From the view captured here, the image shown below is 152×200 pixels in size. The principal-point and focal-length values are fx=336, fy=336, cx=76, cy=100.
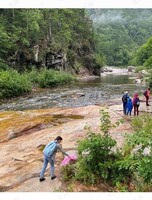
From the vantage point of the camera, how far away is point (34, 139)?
14.7m

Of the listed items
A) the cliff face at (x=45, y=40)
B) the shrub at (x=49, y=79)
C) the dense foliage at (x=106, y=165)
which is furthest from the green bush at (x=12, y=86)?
the dense foliage at (x=106, y=165)

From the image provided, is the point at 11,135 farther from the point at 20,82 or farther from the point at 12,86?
the point at 20,82

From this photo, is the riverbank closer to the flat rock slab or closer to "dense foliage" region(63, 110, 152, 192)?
the flat rock slab

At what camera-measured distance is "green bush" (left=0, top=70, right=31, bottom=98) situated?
112 ft

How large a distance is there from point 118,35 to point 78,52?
11599 centimetres

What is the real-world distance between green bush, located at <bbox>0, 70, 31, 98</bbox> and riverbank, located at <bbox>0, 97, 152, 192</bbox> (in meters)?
13.3

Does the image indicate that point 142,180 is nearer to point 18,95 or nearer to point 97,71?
point 18,95

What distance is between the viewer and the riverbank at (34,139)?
1039 cm

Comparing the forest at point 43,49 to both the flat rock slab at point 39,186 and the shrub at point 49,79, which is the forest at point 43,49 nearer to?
the shrub at point 49,79

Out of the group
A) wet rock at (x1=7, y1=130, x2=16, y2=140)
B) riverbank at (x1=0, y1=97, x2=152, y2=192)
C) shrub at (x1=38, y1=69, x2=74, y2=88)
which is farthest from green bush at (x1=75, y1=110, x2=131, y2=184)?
shrub at (x1=38, y1=69, x2=74, y2=88)

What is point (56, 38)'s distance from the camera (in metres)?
67.9

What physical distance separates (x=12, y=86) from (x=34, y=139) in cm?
2081

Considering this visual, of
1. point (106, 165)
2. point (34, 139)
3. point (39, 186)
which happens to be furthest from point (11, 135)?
point (106, 165)

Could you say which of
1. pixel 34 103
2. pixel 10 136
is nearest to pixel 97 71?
pixel 34 103
